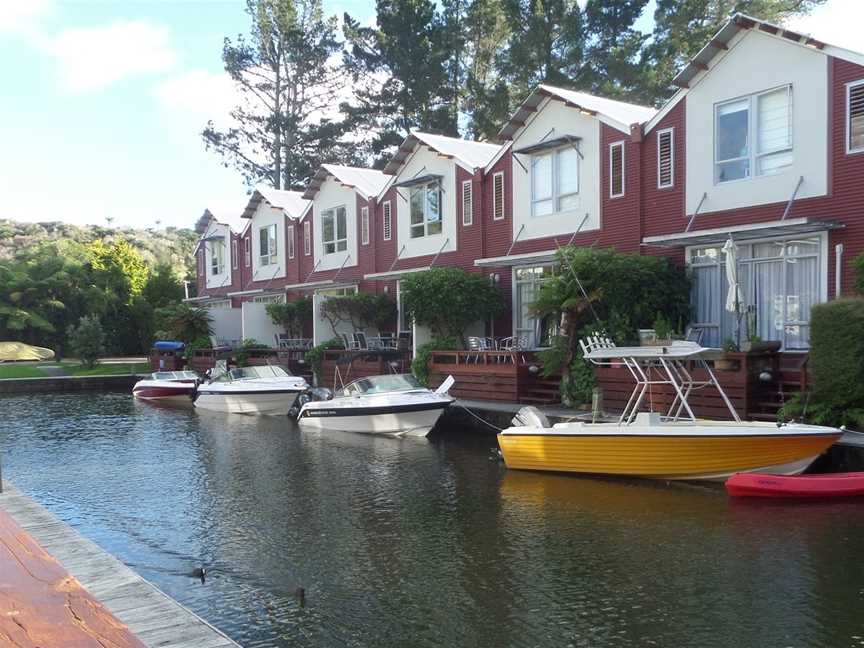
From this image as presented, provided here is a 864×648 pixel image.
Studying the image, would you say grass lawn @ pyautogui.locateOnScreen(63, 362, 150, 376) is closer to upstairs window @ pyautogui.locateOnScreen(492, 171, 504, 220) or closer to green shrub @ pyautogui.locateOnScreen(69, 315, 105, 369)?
green shrub @ pyautogui.locateOnScreen(69, 315, 105, 369)

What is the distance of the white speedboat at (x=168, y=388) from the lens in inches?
1148

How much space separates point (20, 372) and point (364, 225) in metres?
18.3

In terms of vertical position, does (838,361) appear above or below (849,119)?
below

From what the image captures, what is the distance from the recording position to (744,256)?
1786cm

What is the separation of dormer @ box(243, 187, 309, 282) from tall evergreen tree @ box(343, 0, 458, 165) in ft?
31.9

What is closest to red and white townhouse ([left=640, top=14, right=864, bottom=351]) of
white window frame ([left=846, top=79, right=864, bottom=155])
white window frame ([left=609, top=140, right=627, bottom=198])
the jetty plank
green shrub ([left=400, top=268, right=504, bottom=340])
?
white window frame ([left=846, top=79, right=864, bottom=155])

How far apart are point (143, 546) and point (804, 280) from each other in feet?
44.1

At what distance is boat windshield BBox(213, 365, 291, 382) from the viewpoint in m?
25.4

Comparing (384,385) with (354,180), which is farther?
(354,180)

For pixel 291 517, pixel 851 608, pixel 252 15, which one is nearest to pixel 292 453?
pixel 291 517

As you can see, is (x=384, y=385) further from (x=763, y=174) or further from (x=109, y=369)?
(x=109, y=369)

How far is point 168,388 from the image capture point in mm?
29078

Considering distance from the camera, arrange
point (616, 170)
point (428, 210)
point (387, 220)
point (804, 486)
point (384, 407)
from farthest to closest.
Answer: point (387, 220) → point (428, 210) → point (616, 170) → point (384, 407) → point (804, 486)

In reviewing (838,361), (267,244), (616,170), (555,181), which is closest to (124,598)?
(838,361)
